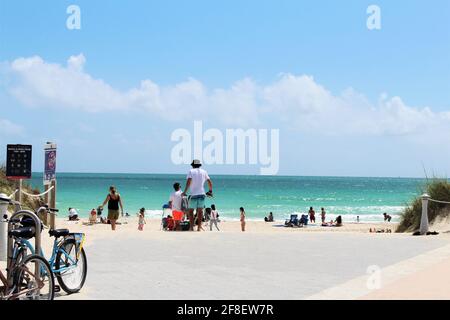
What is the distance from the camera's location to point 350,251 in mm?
13438

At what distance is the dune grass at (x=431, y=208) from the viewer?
19.4 meters

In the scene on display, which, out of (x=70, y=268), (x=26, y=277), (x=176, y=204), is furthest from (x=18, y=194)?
(x=176, y=204)

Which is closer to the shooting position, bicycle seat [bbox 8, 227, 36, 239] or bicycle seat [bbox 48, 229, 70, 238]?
bicycle seat [bbox 8, 227, 36, 239]

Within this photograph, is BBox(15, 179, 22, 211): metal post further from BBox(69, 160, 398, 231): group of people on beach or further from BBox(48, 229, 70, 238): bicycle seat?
BBox(69, 160, 398, 231): group of people on beach

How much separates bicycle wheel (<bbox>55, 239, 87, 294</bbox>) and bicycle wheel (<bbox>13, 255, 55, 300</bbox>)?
58 centimetres

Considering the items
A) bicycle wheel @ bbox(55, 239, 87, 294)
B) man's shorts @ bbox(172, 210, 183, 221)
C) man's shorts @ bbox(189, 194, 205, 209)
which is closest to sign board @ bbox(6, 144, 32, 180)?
bicycle wheel @ bbox(55, 239, 87, 294)

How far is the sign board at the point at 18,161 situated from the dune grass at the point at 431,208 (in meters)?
13.2

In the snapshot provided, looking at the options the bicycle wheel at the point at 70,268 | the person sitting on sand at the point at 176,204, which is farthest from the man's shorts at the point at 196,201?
the bicycle wheel at the point at 70,268

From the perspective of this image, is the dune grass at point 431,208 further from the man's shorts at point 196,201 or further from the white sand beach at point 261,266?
the man's shorts at point 196,201

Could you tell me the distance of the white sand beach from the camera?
28.0 feet
